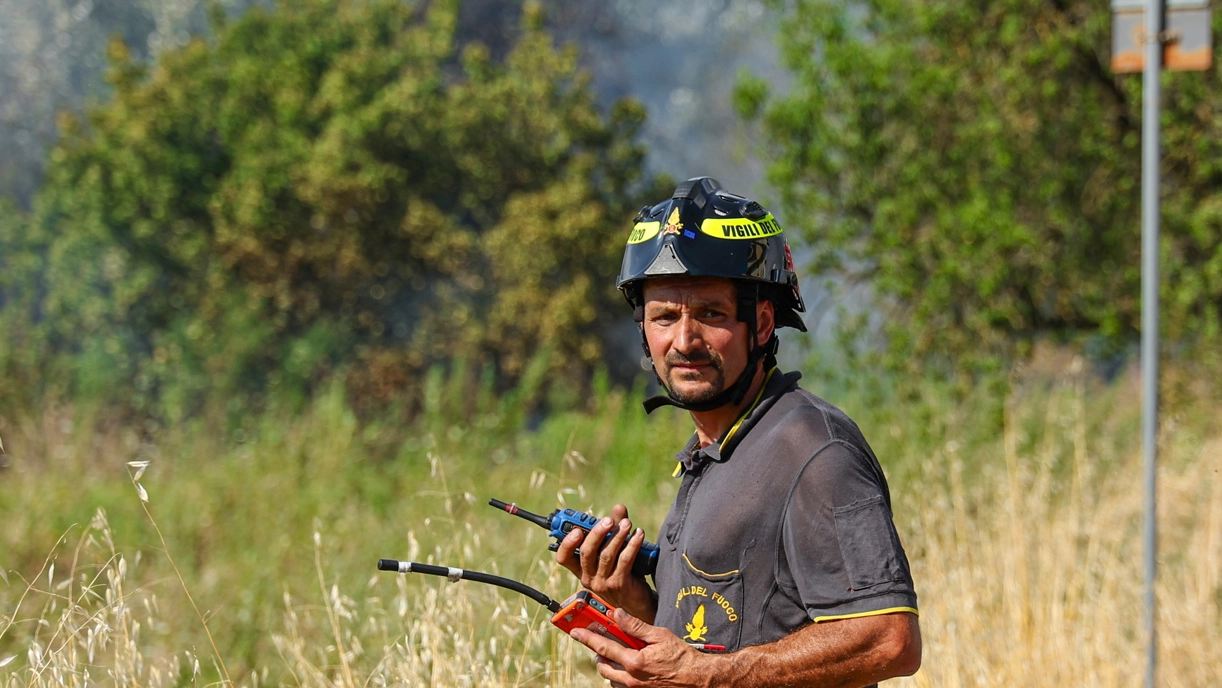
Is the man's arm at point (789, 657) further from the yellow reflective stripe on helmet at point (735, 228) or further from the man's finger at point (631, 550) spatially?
the yellow reflective stripe on helmet at point (735, 228)

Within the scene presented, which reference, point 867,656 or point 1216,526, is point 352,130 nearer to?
point 1216,526

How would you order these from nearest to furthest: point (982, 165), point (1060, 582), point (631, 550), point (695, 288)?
point (631, 550), point (695, 288), point (1060, 582), point (982, 165)

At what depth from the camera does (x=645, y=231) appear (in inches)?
110

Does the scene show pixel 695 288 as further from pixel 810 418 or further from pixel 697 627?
pixel 697 627

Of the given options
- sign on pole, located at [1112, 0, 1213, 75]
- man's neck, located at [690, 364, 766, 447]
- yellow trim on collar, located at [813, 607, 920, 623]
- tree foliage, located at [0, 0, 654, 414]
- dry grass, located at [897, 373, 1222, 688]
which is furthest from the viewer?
tree foliage, located at [0, 0, 654, 414]

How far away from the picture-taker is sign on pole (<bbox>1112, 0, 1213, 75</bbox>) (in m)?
5.58

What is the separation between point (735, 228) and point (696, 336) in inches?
9.6

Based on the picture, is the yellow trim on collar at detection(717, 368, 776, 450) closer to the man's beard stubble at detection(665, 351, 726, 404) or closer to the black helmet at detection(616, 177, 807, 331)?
the man's beard stubble at detection(665, 351, 726, 404)

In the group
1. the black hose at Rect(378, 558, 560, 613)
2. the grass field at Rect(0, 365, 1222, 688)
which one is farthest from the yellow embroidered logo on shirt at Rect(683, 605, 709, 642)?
the grass field at Rect(0, 365, 1222, 688)

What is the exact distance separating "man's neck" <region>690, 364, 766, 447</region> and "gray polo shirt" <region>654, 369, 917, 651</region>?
0.04m

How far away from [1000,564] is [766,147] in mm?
5098

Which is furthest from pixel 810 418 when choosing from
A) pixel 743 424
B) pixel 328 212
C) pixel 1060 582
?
pixel 328 212

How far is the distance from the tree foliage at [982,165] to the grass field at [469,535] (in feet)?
2.30

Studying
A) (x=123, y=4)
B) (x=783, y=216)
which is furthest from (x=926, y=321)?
(x=123, y=4)
